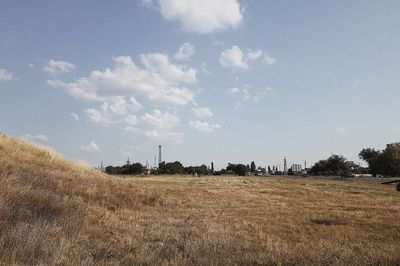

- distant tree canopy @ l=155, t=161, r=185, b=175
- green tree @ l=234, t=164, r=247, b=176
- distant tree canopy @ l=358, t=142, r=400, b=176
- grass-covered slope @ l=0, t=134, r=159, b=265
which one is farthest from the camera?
green tree @ l=234, t=164, r=247, b=176

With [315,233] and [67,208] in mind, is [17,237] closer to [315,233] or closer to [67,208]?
[67,208]

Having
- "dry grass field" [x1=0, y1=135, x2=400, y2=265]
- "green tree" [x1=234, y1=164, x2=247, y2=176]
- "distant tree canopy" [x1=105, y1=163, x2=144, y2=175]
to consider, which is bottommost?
"dry grass field" [x1=0, y1=135, x2=400, y2=265]

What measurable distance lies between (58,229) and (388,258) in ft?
29.3

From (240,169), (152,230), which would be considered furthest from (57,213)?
(240,169)

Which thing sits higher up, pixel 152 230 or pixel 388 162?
pixel 388 162

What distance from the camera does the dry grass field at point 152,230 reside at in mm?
9969

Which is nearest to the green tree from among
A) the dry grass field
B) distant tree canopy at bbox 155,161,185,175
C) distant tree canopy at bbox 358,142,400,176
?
distant tree canopy at bbox 155,161,185,175

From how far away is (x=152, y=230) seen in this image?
14875mm

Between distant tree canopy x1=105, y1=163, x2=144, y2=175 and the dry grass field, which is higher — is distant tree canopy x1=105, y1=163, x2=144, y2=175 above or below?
above

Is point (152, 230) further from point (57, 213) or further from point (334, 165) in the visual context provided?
point (334, 165)

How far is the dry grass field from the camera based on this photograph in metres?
9.97

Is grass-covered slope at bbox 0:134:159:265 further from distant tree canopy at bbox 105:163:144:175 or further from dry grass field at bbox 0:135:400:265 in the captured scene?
distant tree canopy at bbox 105:163:144:175

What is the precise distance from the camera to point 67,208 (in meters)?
16.3

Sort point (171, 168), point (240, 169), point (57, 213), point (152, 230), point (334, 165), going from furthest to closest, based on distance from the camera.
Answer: point (240, 169) < point (334, 165) < point (171, 168) < point (57, 213) < point (152, 230)
